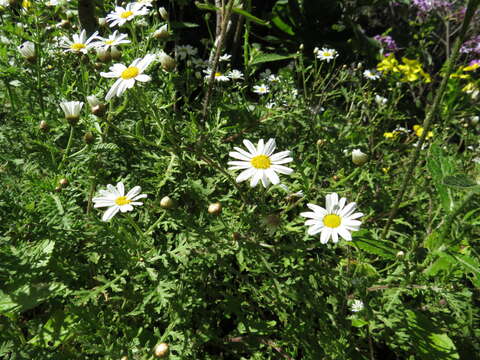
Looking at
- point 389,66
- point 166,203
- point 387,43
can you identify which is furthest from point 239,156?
point 387,43

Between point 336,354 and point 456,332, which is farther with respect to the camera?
point 456,332

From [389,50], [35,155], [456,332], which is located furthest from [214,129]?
[389,50]

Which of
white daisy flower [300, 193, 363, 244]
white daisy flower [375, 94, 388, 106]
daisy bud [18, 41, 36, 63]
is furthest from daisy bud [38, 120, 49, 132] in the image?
white daisy flower [375, 94, 388, 106]

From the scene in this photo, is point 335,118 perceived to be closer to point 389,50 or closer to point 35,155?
point 35,155

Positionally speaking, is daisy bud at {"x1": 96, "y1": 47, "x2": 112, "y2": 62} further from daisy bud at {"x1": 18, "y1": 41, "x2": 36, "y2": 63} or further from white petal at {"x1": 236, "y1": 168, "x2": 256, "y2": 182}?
white petal at {"x1": 236, "y1": 168, "x2": 256, "y2": 182}

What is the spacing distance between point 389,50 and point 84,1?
3468mm

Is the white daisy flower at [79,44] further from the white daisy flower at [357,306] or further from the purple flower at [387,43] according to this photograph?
the purple flower at [387,43]

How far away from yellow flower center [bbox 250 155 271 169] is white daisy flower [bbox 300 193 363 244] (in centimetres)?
23

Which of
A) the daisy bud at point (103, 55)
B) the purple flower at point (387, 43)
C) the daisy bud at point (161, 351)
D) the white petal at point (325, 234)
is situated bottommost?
the daisy bud at point (161, 351)

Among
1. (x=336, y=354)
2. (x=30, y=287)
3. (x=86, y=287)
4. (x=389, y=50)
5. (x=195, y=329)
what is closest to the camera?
(x=30, y=287)

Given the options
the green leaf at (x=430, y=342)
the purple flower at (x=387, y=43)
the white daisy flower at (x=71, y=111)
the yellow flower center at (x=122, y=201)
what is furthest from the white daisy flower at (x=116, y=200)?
the purple flower at (x=387, y=43)

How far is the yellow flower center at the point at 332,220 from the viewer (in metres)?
1.31

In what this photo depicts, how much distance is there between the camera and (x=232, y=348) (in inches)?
67.4

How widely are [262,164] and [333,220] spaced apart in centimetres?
33
